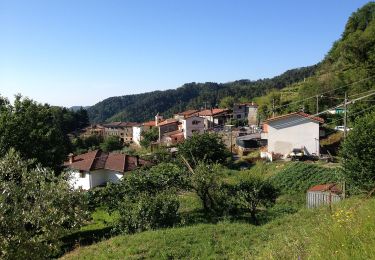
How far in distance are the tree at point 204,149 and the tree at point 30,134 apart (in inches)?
591

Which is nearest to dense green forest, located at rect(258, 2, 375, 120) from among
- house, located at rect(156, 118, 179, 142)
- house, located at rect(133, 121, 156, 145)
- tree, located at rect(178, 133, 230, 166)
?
tree, located at rect(178, 133, 230, 166)

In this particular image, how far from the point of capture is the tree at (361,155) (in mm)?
15602

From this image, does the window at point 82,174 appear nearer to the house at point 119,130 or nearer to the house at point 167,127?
the house at point 167,127

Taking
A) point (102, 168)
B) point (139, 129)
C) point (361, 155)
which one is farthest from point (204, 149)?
point (139, 129)

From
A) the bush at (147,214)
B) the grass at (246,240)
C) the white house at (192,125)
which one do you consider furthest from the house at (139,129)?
the grass at (246,240)

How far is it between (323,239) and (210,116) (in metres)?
80.5

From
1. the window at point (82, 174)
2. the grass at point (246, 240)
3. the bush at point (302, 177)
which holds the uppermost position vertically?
the grass at point (246, 240)

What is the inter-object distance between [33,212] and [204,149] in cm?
2856

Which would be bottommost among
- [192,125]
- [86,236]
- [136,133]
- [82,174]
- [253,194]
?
[86,236]

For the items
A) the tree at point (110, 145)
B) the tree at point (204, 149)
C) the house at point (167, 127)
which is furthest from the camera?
the house at point (167, 127)

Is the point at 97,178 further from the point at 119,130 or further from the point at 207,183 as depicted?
the point at 119,130

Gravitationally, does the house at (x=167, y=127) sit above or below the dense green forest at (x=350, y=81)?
below

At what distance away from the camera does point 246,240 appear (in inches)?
478

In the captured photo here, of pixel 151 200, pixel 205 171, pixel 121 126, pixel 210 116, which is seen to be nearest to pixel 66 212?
pixel 151 200
